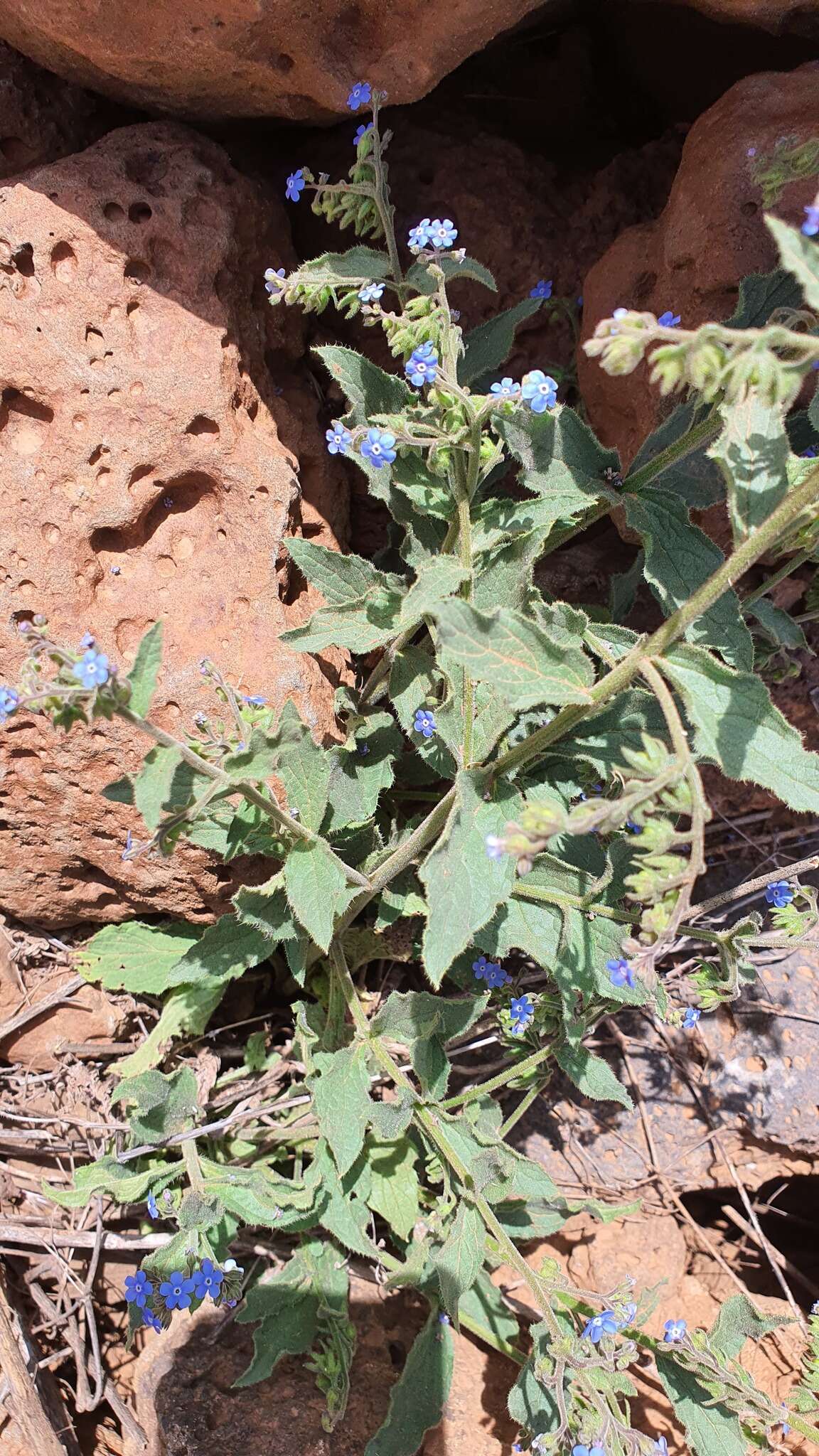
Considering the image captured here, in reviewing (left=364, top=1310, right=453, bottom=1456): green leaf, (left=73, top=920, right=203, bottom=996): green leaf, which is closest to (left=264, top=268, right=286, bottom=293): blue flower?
(left=73, top=920, right=203, bottom=996): green leaf

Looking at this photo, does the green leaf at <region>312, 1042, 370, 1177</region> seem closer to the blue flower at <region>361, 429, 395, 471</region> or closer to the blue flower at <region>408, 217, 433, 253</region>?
Result: the blue flower at <region>361, 429, 395, 471</region>

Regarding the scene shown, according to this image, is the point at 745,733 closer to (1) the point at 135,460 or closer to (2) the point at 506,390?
(2) the point at 506,390

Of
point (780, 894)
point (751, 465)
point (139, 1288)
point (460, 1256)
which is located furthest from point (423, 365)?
point (139, 1288)

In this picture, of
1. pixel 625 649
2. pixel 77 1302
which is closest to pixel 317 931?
pixel 625 649

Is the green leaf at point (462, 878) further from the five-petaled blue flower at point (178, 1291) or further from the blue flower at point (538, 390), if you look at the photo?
the five-petaled blue flower at point (178, 1291)

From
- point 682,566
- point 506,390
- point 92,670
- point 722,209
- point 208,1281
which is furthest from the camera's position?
point 722,209

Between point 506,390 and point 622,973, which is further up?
point 506,390
